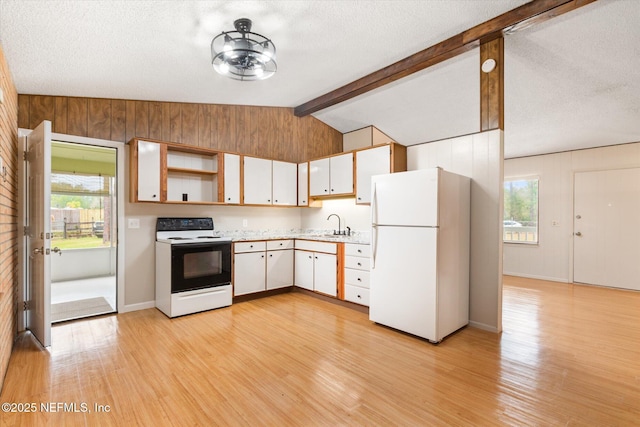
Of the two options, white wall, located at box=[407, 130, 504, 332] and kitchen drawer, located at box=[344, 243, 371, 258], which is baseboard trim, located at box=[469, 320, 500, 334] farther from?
kitchen drawer, located at box=[344, 243, 371, 258]

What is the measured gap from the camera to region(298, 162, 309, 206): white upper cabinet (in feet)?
16.2

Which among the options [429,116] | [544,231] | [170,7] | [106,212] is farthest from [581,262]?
[106,212]

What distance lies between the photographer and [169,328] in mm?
3182

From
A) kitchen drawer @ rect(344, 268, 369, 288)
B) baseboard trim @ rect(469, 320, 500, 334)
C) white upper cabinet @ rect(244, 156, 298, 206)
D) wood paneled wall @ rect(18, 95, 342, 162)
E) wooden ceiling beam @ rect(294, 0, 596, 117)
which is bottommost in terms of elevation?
baseboard trim @ rect(469, 320, 500, 334)

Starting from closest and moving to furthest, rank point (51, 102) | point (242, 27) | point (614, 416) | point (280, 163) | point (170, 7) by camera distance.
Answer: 1. point (614, 416)
2. point (170, 7)
3. point (242, 27)
4. point (51, 102)
5. point (280, 163)

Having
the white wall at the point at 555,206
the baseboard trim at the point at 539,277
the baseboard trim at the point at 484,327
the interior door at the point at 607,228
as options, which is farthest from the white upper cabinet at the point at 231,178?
the interior door at the point at 607,228

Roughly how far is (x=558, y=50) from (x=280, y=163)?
3.56m

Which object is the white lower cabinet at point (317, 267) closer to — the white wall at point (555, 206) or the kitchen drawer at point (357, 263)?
the kitchen drawer at point (357, 263)

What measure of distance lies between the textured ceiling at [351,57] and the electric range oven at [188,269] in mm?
1685

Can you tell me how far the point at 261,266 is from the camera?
14.1ft

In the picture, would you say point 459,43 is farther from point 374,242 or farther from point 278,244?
point 278,244

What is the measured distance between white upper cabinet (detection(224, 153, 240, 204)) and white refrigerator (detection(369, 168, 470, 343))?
2.03 metres

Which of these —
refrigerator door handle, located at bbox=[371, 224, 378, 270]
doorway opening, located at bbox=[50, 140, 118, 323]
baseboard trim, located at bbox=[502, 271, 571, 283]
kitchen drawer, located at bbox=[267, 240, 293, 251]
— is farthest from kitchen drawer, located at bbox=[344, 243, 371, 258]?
doorway opening, located at bbox=[50, 140, 118, 323]

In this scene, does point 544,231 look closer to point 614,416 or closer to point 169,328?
point 614,416
